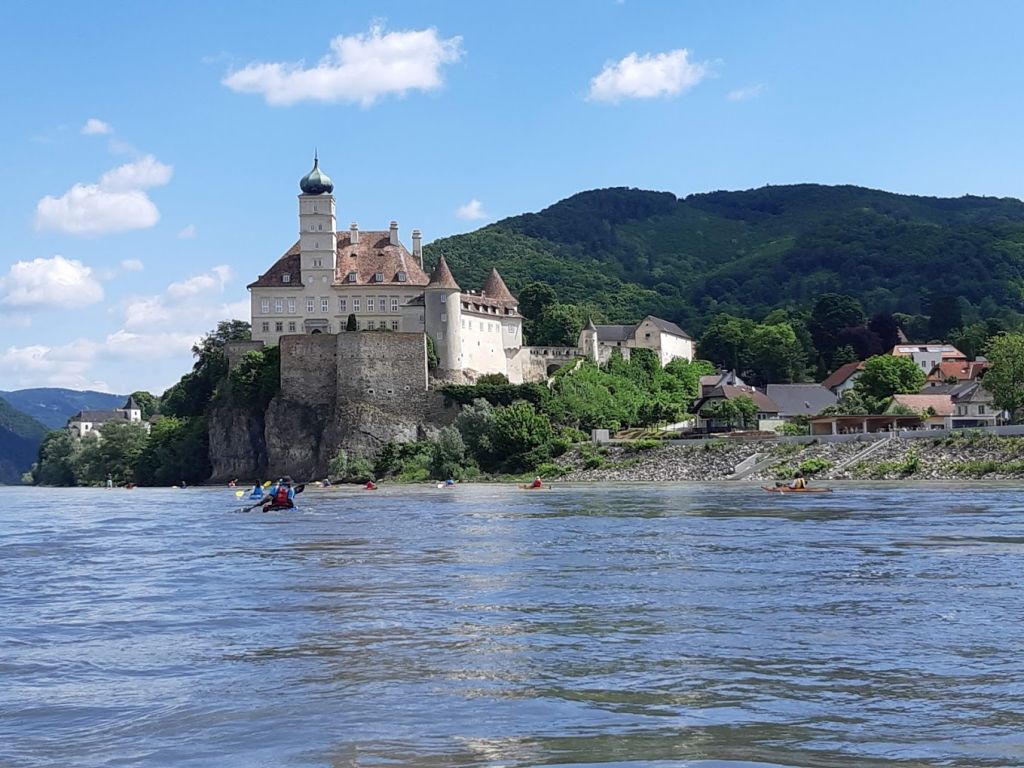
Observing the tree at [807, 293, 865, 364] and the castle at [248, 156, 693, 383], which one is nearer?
the castle at [248, 156, 693, 383]

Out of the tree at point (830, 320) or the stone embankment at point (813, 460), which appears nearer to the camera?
the stone embankment at point (813, 460)

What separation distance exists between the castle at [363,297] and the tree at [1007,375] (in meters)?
33.5

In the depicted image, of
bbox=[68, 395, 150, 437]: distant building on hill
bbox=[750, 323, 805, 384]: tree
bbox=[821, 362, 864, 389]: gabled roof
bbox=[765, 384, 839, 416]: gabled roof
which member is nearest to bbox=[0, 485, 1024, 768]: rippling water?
bbox=[765, 384, 839, 416]: gabled roof

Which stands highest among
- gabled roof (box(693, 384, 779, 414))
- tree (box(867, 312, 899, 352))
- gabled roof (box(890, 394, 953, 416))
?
tree (box(867, 312, 899, 352))

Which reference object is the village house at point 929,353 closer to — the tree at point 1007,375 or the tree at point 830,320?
the tree at point 830,320

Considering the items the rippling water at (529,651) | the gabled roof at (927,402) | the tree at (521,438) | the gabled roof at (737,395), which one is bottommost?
the rippling water at (529,651)

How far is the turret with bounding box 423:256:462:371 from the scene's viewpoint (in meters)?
81.5

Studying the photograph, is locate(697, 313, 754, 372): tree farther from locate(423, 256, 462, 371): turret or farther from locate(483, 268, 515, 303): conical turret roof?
locate(423, 256, 462, 371): turret

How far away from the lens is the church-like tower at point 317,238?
276ft

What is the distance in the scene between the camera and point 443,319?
8150 cm

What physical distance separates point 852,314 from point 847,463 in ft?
221

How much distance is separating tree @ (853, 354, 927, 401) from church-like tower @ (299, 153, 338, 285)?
3718 cm

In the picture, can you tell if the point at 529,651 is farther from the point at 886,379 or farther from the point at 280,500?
the point at 886,379

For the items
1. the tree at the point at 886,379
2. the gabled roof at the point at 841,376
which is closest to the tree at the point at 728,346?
the gabled roof at the point at 841,376
